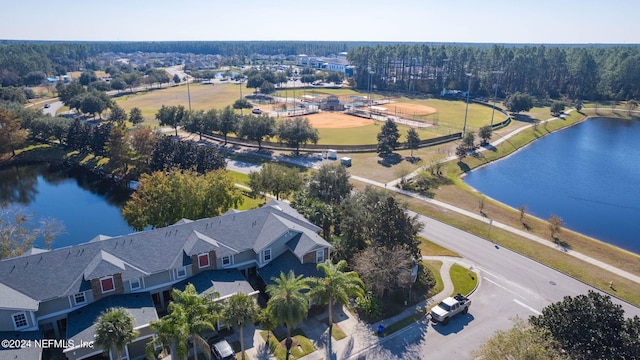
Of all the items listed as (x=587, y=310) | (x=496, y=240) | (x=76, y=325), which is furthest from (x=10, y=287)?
(x=496, y=240)


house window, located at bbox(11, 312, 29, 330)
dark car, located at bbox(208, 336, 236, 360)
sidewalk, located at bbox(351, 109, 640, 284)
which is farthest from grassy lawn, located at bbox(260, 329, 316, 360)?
sidewalk, located at bbox(351, 109, 640, 284)

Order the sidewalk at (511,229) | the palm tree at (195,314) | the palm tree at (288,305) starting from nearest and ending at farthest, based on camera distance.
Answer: the palm tree at (195,314) < the palm tree at (288,305) < the sidewalk at (511,229)

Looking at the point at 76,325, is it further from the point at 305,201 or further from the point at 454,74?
the point at 454,74

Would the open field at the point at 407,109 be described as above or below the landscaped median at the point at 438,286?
above

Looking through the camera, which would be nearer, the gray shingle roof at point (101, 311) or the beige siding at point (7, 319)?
the beige siding at point (7, 319)

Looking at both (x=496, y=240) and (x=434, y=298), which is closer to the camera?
(x=434, y=298)

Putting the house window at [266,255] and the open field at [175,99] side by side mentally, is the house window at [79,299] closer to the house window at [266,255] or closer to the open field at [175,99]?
the house window at [266,255]

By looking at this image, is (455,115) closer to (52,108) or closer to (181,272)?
(181,272)

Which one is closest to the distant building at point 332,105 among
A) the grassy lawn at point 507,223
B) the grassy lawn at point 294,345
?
the grassy lawn at point 507,223
